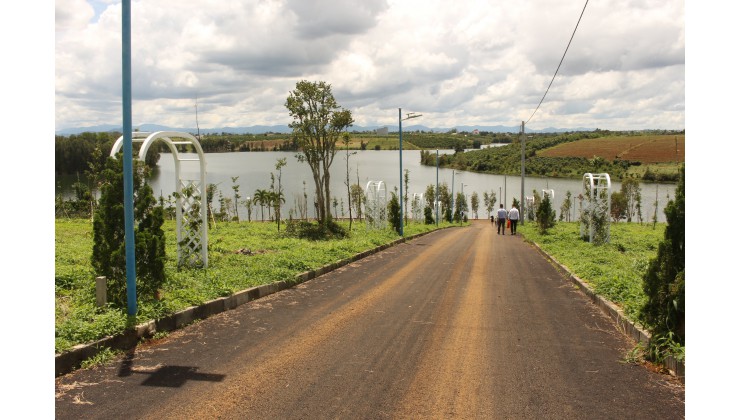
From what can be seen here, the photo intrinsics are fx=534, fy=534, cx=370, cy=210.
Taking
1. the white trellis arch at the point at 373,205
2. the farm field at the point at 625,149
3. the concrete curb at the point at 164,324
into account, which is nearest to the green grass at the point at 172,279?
the concrete curb at the point at 164,324

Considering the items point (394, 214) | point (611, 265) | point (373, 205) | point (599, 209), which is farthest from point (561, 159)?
point (611, 265)

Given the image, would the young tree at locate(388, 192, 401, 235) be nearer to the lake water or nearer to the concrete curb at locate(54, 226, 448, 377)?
the concrete curb at locate(54, 226, 448, 377)

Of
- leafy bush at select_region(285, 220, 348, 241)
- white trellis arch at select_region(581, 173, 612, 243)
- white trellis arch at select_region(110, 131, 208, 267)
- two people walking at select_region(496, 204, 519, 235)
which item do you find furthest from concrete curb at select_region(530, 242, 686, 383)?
two people walking at select_region(496, 204, 519, 235)

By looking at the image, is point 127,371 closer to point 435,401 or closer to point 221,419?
point 221,419

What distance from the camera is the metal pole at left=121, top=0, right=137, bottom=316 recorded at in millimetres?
6805

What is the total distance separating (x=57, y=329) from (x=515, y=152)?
110 metres

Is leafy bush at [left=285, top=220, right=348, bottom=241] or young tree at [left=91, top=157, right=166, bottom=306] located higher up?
young tree at [left=91, top=157, right=166, bottom=306]

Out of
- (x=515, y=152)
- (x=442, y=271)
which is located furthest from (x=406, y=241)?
(x=515, y=152)

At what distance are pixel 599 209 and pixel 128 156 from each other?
17207 mm

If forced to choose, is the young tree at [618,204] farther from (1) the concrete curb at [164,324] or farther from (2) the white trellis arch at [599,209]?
(1) the concrete curb at [164,324]

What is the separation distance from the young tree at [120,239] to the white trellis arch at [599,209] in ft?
53.2

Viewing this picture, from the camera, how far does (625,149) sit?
84.1m

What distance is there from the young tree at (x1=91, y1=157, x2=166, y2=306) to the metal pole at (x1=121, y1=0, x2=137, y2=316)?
0.47 meters

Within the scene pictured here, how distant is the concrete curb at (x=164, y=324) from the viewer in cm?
562
